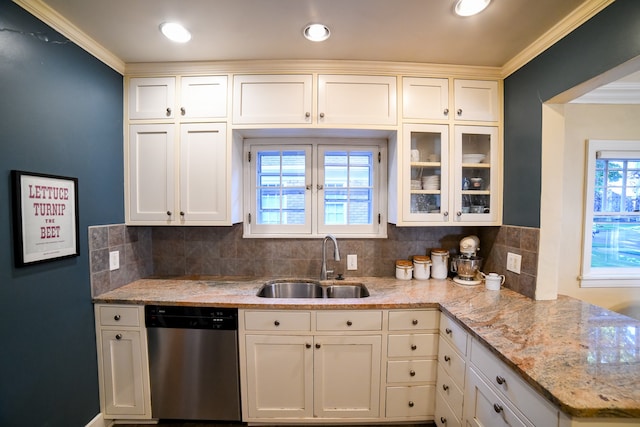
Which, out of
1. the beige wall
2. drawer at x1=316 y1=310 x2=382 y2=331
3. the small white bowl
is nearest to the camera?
drawer at x1=316 y1=310 x2=382 y2=331

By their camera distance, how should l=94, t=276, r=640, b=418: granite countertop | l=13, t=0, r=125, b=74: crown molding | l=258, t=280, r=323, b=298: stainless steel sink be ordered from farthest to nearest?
l=258, t=280, r=323, b=298: stainless steel sink → l=13, t=0, r=125, b=74: crown molding → l=94, t=276, r=640, b=418: granite countertop

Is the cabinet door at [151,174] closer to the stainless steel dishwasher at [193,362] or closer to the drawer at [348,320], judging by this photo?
the stainless steel dishwasher at [193,362]

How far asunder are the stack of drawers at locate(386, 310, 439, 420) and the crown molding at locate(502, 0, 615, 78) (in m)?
1.76

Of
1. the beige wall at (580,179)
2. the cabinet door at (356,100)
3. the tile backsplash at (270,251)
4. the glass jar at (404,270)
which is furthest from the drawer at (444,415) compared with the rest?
the cabinet door at (356,100)

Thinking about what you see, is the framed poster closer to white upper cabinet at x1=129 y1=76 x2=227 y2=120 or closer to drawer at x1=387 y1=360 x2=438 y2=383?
white upper cabinet at x1=129 y1=76 x2=227 y2=120

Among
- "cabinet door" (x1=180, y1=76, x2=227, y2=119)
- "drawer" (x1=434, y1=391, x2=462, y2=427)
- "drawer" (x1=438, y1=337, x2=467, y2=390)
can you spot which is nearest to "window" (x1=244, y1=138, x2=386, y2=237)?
"cabinet door" (x1=180, y1=76, x2=227, y2=119)

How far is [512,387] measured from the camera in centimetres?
97

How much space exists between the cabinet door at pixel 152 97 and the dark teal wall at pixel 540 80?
8.07ft

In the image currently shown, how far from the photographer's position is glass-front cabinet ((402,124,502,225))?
179 cm

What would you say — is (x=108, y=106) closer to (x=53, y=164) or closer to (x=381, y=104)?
(x=53, y=164)

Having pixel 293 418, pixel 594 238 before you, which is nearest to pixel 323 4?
pixel 293 418

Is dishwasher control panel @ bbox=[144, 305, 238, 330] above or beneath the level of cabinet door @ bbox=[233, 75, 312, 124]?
beneath

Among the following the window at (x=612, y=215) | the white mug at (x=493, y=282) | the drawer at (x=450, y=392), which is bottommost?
the drawer at (x=450, y=392)

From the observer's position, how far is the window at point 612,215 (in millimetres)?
2203
